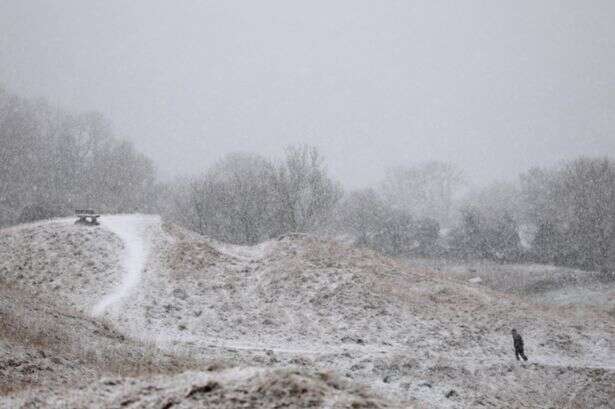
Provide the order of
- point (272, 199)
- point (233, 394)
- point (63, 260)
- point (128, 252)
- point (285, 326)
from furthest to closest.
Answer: point (272, 199) < point (128, 252) < point (63, 260) < point (285, 326) < point (233, 394)

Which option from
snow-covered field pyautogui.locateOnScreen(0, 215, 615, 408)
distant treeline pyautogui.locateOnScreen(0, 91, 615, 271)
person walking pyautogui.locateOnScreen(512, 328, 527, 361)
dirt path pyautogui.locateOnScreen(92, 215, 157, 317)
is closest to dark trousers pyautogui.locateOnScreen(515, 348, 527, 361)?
person walking pyautogui.locateOnScreen(512, 328, 527, 361)

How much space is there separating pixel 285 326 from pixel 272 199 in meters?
35.0

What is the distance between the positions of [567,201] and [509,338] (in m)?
48.0

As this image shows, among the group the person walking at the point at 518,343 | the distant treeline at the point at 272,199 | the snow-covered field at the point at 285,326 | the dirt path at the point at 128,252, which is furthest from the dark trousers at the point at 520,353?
the distant treeline at the point at 272,199

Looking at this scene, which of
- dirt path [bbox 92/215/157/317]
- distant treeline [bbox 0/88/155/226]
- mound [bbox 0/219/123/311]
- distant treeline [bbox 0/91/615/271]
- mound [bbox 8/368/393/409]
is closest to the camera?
mound [bbox 8/368/393/409]

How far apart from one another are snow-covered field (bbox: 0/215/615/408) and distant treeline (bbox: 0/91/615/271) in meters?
21.2

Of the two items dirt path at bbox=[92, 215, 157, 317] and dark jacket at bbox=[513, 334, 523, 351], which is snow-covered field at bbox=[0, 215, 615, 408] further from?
dark jacket at bbox=[513, 334, 523, 351]

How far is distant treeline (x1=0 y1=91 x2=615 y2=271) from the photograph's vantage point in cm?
5406

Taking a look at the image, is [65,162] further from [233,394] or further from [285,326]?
[233,394]

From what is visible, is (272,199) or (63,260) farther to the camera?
(272,199)

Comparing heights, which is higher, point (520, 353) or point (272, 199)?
point (272, 199)

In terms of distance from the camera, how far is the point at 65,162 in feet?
258

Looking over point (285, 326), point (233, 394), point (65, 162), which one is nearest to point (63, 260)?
point (285, 326)

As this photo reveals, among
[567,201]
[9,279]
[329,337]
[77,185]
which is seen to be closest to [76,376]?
[329,337]
